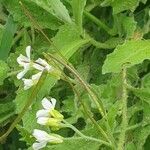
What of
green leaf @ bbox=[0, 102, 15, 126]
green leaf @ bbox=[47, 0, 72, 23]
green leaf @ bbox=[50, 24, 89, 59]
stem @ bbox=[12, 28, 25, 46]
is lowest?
green leaf @ bbox=[0, 102, 15, 126]

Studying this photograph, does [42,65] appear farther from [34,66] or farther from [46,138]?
[46,138]

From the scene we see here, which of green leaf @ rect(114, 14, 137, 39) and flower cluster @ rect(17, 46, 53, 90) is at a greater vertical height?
flower cluster @ rect(17, 46, 53, 90)

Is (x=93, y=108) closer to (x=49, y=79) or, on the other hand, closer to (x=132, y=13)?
(x=49, y=79)

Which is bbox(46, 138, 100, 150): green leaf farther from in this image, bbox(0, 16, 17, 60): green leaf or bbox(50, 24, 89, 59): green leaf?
bbox(0, 16, 17, 60): green leaf

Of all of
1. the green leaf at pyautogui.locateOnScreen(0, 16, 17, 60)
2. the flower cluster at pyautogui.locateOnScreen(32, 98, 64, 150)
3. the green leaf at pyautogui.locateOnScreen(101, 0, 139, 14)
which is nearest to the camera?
the flower cluster at pyautogui.locateOnScreen(32, 98, 64, 150)

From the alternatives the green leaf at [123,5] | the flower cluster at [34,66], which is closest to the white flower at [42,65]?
the flower cluster at [34,66]

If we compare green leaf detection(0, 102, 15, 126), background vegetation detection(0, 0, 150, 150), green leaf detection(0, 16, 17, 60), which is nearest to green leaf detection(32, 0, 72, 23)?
background vegetation detection(0, 0, 150, 150)

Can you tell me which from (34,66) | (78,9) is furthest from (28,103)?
(78,9)
